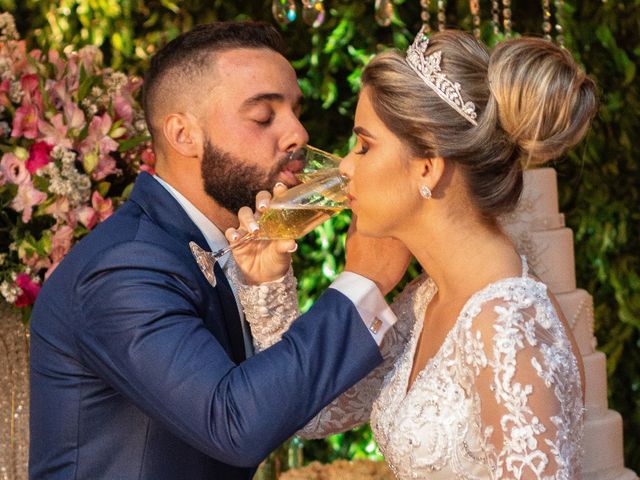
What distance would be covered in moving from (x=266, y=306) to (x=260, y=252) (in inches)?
5.2

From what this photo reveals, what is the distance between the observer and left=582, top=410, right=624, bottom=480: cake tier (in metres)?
→ 2.94

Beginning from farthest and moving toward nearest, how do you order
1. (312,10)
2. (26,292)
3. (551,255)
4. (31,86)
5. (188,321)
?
(312,10) < (551,255) < (31,86) < (26,292) < (188,321)

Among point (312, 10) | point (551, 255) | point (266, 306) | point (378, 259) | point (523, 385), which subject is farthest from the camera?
point (312, 10)

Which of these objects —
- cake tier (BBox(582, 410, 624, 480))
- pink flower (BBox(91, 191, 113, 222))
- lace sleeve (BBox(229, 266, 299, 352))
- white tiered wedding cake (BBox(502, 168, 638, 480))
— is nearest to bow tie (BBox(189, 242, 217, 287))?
lace sleeve (BBox(229, 266, 299, 352))

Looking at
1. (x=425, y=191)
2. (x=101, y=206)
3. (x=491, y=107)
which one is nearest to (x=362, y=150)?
(x=425, y=191)

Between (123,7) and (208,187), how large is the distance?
1.70 meters

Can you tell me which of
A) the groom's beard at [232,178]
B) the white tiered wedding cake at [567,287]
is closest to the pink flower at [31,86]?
the groom's beard at [232,178]

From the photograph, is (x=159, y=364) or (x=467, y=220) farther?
(x=467, y=220)

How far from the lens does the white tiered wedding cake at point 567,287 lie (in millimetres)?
2951

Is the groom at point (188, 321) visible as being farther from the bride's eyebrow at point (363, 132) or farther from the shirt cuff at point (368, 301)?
the bride's eyebrow at point (363, 132)

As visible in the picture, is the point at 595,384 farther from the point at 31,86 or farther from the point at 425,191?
the point at 31,86

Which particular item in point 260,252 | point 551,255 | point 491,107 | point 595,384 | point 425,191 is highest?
point 491,107

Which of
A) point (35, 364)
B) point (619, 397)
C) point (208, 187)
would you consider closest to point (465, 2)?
point (619, 397)

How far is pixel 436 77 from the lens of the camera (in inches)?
81.7
